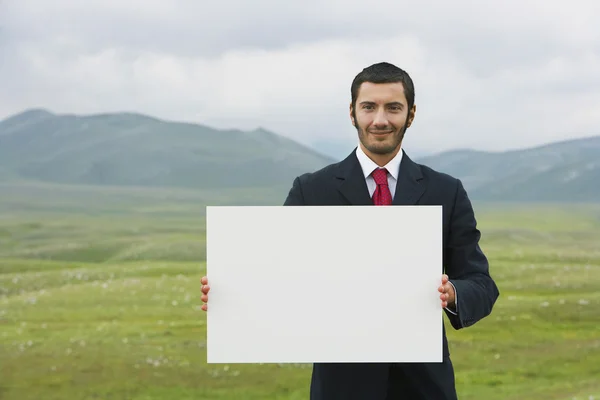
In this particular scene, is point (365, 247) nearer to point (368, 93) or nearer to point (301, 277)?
point (301, 277)

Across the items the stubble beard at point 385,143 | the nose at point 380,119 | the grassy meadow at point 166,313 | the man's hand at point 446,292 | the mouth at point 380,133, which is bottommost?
the grassy meadow at point 166,313

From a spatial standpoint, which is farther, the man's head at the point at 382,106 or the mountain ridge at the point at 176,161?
the mountain ridge at the point at 176,161

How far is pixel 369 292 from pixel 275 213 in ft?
1.25

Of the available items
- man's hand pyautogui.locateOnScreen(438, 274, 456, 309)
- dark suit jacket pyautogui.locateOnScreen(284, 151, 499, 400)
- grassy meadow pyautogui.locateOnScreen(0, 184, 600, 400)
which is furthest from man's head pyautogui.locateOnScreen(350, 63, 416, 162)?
grassy meadow pyautogui.locateOnScreen(0, 184, 600, 400)

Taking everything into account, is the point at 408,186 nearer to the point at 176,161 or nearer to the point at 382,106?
the point at 382,106

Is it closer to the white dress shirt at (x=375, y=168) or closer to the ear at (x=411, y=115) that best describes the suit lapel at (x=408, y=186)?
the white dress shirt at (x=375, y=168)

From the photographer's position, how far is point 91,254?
14516 millimetres

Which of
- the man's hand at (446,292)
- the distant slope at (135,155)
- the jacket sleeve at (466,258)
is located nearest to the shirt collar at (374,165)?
the jacket sleeve at (466,258)

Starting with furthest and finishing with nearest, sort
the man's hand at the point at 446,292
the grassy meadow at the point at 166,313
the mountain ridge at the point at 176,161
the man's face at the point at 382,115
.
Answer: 1. the mountain ridge at the point at 176,161
2. the grassy meadow at the point at 166,313
3. the man's face at the point at 382,115
4. the man's hand at the point at 446,292

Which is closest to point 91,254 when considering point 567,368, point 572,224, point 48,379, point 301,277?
point 48,379

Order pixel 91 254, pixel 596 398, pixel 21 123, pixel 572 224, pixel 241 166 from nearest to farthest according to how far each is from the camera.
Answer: pixel 596 398 < pixel 91 254 < pixel 572 224 < pixel 21 123 < pixel 241 166

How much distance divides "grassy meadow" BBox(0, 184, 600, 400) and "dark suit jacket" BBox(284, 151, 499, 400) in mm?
5517

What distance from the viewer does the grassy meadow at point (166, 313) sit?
8.18 m

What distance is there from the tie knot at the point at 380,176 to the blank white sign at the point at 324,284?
16 cm
